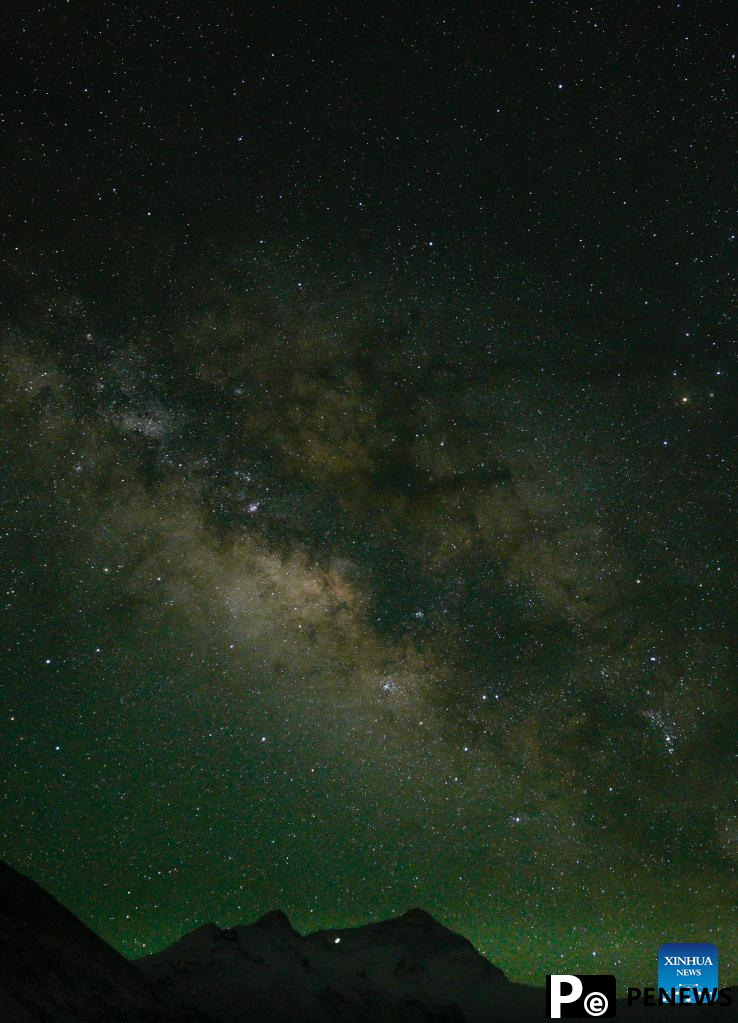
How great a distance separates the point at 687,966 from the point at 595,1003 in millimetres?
19708

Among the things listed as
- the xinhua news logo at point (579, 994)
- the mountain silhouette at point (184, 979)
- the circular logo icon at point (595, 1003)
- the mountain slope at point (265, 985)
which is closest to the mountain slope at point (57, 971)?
the mountain silhouette at point (184, 979)

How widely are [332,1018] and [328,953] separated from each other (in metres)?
71.3

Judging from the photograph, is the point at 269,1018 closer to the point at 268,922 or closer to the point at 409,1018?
the point at 409,1018

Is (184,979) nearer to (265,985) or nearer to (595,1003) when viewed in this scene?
(265,985)

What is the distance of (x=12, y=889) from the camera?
69.5m

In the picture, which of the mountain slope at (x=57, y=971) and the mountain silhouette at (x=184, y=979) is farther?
the mountain silhouette at (x=184, y=979)

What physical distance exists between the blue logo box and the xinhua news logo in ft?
29.5

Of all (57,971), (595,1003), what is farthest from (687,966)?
(57,971)

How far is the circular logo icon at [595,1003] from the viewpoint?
2780 cm

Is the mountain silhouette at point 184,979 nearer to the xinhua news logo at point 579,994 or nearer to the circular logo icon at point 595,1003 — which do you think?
the xinhua news logo at point 579,994

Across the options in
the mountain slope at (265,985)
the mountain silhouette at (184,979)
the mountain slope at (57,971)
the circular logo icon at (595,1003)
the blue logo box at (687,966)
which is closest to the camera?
the circular logo icon at (595,1003)

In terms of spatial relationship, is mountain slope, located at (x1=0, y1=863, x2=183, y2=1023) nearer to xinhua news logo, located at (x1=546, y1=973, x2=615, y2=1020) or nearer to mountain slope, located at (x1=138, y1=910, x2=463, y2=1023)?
mountain slope, located at (x1=138, y1=910, x2=463, y2=1023)

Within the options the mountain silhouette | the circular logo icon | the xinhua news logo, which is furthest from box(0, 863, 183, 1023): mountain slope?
the circular logo icon

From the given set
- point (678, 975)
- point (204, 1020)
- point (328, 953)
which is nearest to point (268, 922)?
point (328, 953)
